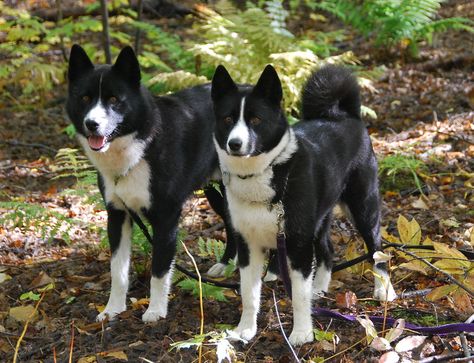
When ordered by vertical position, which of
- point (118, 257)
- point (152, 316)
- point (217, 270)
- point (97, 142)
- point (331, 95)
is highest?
point (331, 95)

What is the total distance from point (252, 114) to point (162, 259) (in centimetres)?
143

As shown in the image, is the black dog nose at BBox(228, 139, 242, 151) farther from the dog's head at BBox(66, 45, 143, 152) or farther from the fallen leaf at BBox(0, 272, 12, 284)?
the fallen leaf at BBox(0, 272, 12, 284)

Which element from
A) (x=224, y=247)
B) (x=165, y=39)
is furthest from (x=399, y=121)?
(x=224, y=247)

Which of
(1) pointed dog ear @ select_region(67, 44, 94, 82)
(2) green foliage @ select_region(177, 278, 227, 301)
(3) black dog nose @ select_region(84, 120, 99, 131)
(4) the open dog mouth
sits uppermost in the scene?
(1) pointed dog ear @ select_region(67, 44, 94, 82)

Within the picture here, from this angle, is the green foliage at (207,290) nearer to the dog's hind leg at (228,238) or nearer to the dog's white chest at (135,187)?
the dog's white chest at (135,187)

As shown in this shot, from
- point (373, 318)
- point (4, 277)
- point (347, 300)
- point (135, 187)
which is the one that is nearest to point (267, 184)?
point (347, 300)

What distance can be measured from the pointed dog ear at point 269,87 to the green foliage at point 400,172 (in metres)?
2.96

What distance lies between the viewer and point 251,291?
13.4 ft

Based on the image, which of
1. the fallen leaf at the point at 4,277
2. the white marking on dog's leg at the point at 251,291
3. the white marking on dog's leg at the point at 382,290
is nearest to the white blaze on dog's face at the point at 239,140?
the white marking on dog's leg at the point at 251,291

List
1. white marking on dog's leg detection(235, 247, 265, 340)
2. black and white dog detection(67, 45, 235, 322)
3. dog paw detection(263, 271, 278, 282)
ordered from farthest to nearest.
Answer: dog paw detection(263, 271, 278, 282), black and white dog detection(67, 45, 235, 322), white marking on dog's leg detection(235, 247, 265, 340)

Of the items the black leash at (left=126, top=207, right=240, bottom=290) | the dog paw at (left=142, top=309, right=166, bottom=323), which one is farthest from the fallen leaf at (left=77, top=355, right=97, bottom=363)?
the black leash at (left=126, top=207, right=240, bottom=290)

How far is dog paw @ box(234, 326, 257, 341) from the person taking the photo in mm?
4004

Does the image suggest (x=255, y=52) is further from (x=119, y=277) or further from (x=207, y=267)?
(x=119, y=277)

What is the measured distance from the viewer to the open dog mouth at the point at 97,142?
4.40m
